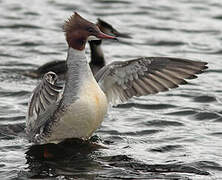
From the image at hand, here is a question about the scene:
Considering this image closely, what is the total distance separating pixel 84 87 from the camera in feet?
24.6

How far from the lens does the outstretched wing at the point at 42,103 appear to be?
754 cm

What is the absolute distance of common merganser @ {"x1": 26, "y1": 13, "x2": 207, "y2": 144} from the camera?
752cm

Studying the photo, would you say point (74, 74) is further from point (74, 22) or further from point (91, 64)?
point (91, 64)

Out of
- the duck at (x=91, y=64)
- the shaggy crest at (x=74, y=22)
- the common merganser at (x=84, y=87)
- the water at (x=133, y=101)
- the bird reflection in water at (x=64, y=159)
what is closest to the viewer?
the bird reflection in water at (x=64, y=159)

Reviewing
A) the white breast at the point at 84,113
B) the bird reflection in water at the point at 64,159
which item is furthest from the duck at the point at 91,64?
the white breast at the point at 84,113

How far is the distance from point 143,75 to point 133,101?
2.12 m

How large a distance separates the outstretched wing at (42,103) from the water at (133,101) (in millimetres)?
316

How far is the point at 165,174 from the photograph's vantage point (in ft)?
23.4

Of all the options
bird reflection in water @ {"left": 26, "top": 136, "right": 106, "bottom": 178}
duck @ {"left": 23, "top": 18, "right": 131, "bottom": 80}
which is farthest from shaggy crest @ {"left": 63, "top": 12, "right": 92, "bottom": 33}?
duck @ {"left": 23, "top": 18, "right": 131, "bottom": 80}

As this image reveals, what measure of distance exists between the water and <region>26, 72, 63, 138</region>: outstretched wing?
316 mm

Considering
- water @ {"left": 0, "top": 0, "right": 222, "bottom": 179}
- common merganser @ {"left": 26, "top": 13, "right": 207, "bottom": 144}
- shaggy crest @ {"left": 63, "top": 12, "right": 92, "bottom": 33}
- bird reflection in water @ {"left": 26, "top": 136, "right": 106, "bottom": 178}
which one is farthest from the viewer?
shaggy crest @ {"left": 63, "top": 12, "right": 92, "bottom": 33}

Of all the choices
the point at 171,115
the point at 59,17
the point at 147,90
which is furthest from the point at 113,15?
the point at 147,90

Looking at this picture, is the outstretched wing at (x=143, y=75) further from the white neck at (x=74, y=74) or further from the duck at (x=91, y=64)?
the duck at (x=91, y=64)

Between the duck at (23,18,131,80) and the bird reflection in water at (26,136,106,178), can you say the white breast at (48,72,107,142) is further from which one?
the duck at (23,18,131,80)
